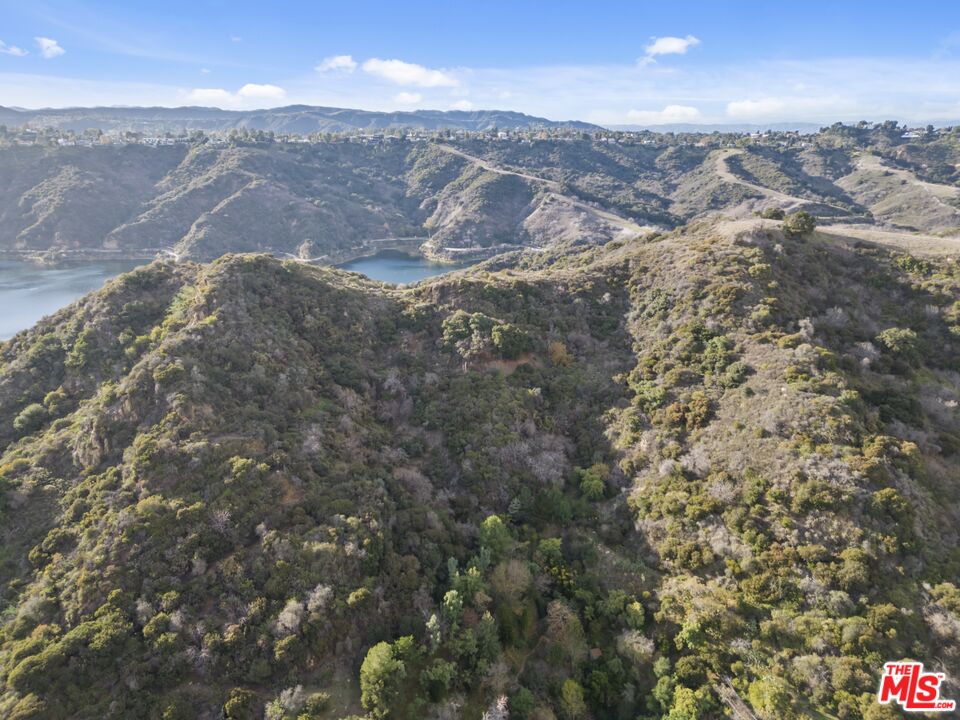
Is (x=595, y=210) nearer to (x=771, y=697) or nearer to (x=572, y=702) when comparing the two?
(x=771, y=697)

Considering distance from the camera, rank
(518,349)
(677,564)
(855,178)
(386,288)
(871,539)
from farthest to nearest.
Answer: (855,178), (386,288), (518,349), (677,564), (871,539)

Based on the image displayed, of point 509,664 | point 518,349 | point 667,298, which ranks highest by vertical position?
point 667,298

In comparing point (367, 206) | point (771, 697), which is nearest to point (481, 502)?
point (771, 697)

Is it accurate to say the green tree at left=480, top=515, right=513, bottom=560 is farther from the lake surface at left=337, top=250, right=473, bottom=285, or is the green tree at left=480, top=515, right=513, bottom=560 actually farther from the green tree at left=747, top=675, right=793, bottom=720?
the lake surface at left=337, top=250, right=473, bottom=285

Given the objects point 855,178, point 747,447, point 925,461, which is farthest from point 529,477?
point 855,178

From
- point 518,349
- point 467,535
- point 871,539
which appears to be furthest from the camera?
point 518,349

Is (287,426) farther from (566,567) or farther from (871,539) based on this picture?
(871,539)

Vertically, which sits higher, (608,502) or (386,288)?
(386,288)
